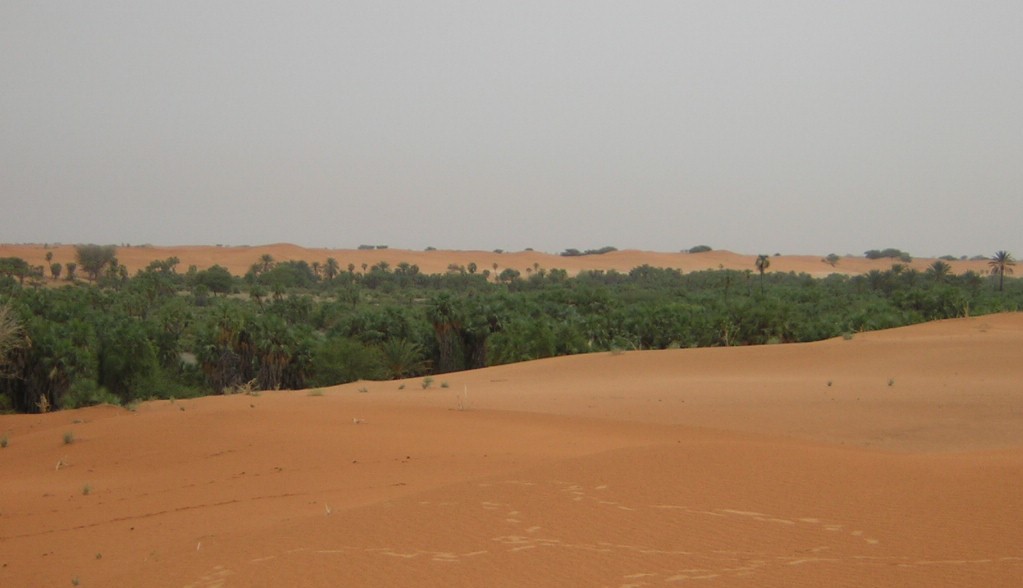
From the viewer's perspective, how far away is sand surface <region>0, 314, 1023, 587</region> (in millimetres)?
7270

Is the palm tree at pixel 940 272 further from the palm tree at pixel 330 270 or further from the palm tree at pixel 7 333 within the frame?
the palm tree at pixel 7 333

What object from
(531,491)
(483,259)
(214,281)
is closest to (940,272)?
(214,281)

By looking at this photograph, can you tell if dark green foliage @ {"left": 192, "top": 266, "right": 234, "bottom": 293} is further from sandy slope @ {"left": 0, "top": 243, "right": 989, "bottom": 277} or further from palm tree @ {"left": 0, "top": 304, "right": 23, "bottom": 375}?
palm tree @ {"left": 0, "top": 304, "right": 23, "bottom": 375}

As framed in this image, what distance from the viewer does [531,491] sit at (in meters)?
9.90

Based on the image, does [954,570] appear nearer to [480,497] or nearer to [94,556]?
[480,497]

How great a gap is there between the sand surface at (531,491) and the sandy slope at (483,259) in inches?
4590

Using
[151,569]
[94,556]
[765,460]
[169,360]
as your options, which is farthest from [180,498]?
[169,360]

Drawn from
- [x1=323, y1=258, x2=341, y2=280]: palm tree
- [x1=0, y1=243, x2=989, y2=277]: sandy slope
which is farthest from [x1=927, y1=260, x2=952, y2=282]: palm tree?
[x1=323, y1=258, x2=341, y2=280]: palm tree

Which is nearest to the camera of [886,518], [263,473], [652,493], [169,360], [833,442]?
[886,518]

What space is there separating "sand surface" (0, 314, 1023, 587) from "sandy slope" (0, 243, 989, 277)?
382ft

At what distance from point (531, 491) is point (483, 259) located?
154 metres

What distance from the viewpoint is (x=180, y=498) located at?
1136 cm

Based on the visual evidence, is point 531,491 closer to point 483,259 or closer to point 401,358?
point 401,358

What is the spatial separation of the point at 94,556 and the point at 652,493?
19.1 ft
